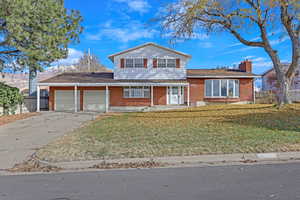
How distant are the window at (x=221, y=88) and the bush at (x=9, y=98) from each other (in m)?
17.4

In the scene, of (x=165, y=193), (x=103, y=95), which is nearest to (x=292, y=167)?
(x=165, y=193)

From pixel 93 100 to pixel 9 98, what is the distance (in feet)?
23.5

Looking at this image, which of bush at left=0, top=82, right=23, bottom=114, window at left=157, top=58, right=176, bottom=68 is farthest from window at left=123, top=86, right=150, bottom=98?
bush at left=0, top=82, right=23, bottom=114

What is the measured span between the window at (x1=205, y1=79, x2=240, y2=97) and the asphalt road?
17.1m

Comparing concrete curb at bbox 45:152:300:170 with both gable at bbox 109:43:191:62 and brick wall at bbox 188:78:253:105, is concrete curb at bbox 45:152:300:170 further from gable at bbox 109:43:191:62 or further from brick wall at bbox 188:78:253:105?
gable at bbox 109:43:191:62

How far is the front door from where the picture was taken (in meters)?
22.2

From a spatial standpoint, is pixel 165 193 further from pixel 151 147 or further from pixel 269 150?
pixel 269 150

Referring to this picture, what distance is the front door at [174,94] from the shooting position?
22172 mm

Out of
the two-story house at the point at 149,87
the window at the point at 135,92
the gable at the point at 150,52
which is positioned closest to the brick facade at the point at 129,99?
the two-story house at the point at 149,87

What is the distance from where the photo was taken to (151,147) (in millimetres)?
7074

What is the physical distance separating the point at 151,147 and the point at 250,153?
9.69ft

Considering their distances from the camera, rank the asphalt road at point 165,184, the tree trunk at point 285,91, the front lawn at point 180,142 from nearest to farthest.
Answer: the asphalt road at point 165,184
the front lawn at point 180,142
the tree trunk at point 285,91

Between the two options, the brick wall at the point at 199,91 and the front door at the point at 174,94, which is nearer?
the front door at the point at 174,94

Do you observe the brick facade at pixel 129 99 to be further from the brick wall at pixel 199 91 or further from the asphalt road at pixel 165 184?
the asphalt road at pixel 165 184
